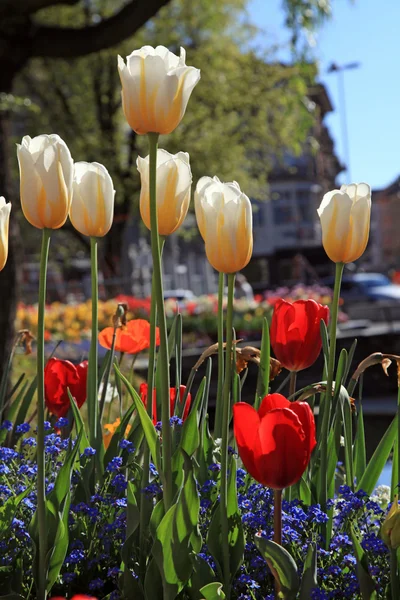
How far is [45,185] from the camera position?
148 centimetres

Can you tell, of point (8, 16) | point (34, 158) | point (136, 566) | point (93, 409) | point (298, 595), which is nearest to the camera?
point (298, 595)

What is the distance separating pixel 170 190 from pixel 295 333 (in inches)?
17.0

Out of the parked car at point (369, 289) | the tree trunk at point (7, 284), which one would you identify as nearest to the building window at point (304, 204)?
the parked car at point (369, 289)

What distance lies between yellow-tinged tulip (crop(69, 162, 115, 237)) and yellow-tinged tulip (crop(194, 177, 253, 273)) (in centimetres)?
32

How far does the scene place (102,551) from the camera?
176 cm

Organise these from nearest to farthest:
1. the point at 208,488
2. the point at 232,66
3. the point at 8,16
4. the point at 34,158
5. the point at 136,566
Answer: the point at 34,158, the point at 136,566, the point at 208,488, the point at 8,16, the point at 232,66

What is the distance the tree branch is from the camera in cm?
664

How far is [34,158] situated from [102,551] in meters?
0.83

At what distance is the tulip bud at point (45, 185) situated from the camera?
1.48m

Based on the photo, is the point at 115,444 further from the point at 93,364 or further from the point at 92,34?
the point at 92,34

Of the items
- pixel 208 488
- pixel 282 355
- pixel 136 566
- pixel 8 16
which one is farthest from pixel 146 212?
pixel 8 16

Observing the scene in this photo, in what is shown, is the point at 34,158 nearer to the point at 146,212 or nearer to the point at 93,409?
the point at 146,212

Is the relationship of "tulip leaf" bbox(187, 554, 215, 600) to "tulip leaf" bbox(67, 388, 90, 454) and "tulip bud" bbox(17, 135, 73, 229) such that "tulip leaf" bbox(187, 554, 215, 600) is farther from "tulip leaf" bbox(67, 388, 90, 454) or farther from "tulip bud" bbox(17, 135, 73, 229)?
"tulip bud" bbox(17, 135, 73, 229)

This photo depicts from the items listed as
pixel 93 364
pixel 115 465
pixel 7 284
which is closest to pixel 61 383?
pixel 93 364
